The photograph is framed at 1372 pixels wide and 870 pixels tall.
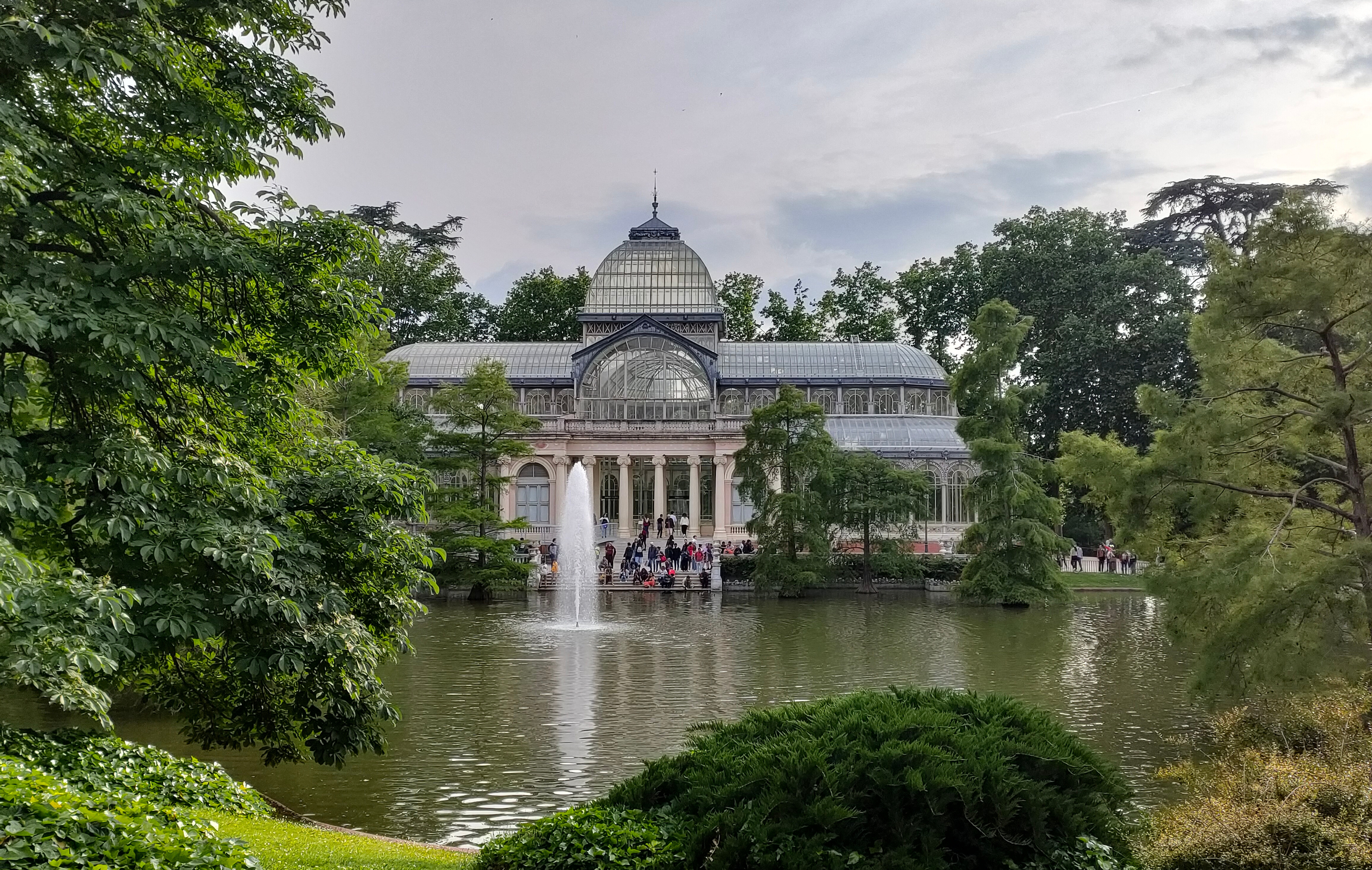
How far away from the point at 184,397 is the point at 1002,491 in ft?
94.2

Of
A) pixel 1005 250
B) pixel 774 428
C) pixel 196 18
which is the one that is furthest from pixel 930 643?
pixel 1005 250

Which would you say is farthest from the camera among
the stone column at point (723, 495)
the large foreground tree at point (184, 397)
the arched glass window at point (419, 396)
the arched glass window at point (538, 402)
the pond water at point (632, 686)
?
the arched glass window at point (538, 402)

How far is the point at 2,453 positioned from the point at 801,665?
16.8m

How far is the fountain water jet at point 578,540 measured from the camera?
40.0 m

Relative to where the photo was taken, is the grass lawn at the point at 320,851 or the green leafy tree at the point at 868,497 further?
the green leafy tree at the point at 868,497

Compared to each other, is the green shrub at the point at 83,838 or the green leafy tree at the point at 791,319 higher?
the green leafy tree at the point at 791,319

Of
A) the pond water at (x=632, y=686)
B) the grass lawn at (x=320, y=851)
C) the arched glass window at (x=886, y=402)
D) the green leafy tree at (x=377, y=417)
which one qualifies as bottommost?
the pond water at (x=632, y=686)

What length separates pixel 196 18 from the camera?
9.35 m

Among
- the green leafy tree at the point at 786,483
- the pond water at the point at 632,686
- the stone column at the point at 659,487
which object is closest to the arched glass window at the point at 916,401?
the stone column at the point at 659,487

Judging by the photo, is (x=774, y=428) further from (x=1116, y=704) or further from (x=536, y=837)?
(x=536, y=837)

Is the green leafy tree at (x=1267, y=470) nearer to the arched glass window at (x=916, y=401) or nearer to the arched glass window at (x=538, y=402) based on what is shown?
the arched glass window at (x=916, y=401)

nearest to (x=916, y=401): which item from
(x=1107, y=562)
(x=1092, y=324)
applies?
(x=1092, y=324)

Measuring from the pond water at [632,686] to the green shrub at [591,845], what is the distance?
190 inches

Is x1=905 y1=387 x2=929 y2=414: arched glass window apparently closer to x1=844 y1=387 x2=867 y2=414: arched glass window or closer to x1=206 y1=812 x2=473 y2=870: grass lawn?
x1=844 y1=387 x2=867 y2=414: arched glass window
